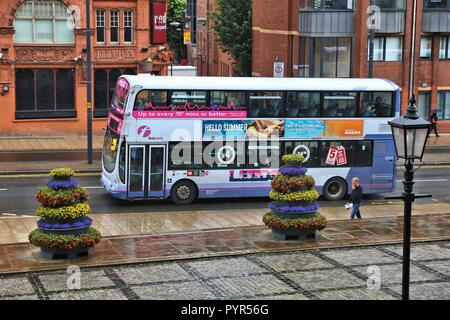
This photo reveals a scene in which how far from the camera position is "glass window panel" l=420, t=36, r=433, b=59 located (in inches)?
1966

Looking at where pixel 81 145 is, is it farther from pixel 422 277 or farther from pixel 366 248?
pixel 422 277

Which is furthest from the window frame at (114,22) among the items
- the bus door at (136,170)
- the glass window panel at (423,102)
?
the bus door at (136,170)

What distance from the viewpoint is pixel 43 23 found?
43969 mm

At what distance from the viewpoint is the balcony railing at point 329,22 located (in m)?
47.1

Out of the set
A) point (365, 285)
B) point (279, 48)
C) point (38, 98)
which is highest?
point (279, 48)

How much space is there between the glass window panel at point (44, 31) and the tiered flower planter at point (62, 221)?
87.4 ft

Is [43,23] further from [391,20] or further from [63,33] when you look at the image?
[391,20]

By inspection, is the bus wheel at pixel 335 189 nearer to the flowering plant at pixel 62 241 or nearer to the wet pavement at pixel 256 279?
the wet pavement at pixel 256 279

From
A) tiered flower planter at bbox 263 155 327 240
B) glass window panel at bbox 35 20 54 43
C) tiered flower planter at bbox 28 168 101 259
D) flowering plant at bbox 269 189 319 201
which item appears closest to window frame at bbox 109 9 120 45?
glass window panel at bbox 35 20 54 43

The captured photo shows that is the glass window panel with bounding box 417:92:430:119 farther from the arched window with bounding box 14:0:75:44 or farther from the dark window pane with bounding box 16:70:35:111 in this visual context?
the dark window pane with bounding box 16:70:35:111
